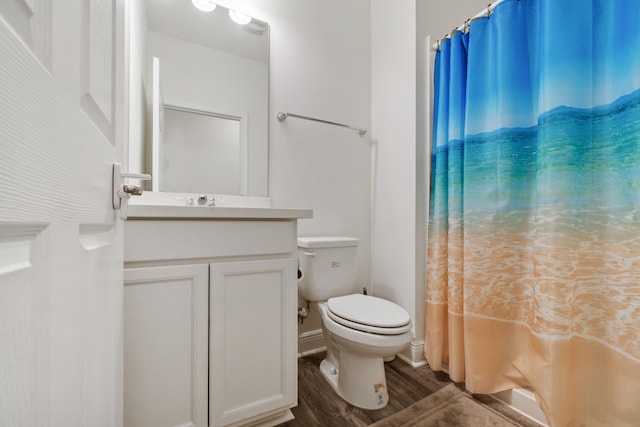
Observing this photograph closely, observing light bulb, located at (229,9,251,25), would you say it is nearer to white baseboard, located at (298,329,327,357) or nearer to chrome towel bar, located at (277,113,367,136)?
chrome towel bar, located at (277,113,367,136)

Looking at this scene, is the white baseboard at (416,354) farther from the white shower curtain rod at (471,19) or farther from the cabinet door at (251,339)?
the white shower curtain rod at (471,19)

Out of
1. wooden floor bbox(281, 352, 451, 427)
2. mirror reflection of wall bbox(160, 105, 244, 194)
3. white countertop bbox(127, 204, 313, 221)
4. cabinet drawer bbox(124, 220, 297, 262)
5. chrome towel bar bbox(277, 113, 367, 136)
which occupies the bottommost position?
wooden floor bbox(281, 352, 451, 427)

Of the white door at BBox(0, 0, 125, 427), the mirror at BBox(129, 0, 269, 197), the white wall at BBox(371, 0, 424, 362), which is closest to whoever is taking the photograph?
the white door at BBox(0, 0, 125, 427)

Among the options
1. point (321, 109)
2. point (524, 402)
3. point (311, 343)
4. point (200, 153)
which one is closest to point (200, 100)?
point (200, 153)

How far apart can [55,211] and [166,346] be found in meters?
0.69

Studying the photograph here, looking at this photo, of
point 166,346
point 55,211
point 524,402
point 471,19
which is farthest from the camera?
point 471,19

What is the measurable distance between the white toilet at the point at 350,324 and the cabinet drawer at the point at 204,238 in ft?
1.41

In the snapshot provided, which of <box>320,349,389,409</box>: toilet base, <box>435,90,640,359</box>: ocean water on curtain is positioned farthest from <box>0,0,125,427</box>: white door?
<box>435,90,640,359</box>: ocean water on curtain

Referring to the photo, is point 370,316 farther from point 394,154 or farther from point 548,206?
point 394,154

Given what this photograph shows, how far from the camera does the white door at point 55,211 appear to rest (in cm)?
23

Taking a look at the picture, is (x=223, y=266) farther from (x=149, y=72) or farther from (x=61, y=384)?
(x=149, y=72)

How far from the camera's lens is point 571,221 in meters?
0.97

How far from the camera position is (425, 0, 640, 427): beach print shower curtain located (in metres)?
0.88

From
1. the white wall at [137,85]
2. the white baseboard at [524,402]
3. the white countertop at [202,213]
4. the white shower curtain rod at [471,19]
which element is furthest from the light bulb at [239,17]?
the white baseboard at [524,402]
